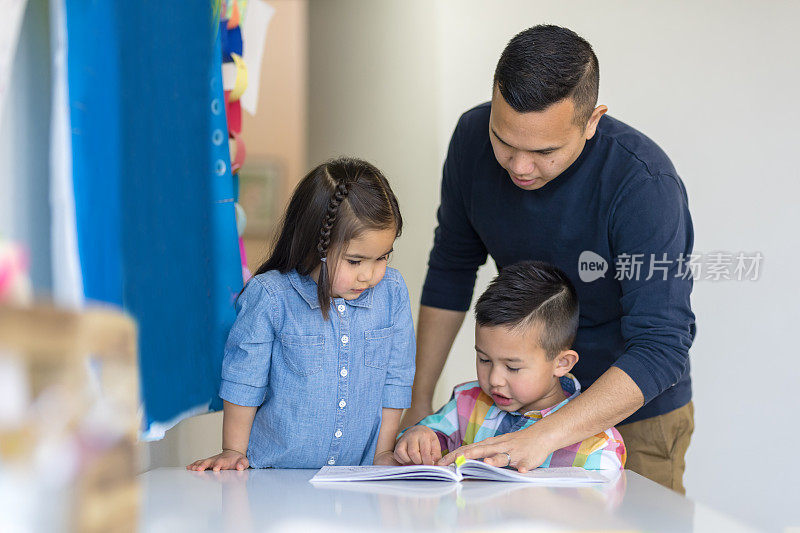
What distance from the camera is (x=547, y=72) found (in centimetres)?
120

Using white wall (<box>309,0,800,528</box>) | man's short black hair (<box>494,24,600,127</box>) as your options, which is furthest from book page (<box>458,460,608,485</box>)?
white wall (<box>309,0,800,528</box>)

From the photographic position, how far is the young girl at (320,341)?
125 centimetres

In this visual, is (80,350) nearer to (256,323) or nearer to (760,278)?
(256,323)

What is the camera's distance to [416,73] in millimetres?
2312

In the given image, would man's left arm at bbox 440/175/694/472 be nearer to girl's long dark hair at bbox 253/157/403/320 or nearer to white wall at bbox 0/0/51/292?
girl's long dark hair at bbox 253/157/403/320

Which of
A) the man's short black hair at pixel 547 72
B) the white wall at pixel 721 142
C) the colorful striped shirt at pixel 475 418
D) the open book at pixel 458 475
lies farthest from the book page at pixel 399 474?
the white wall at pixel 721 142

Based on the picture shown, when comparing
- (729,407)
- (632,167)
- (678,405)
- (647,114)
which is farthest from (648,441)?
(647,114)

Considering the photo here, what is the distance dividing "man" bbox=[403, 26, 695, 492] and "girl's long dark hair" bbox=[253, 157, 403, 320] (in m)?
0.22

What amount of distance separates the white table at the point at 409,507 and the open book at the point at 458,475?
14 millimetres

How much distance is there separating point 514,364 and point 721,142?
1.30 meters

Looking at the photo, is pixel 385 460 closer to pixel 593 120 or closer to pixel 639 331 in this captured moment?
pixel 639 331

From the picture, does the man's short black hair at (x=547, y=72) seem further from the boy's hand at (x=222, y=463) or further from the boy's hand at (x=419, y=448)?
the boy's hand at (x=222, y=463)

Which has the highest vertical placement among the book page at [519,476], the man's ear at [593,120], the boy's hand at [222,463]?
the man's ear at [593,120]

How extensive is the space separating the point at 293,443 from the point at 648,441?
672 millimetres
